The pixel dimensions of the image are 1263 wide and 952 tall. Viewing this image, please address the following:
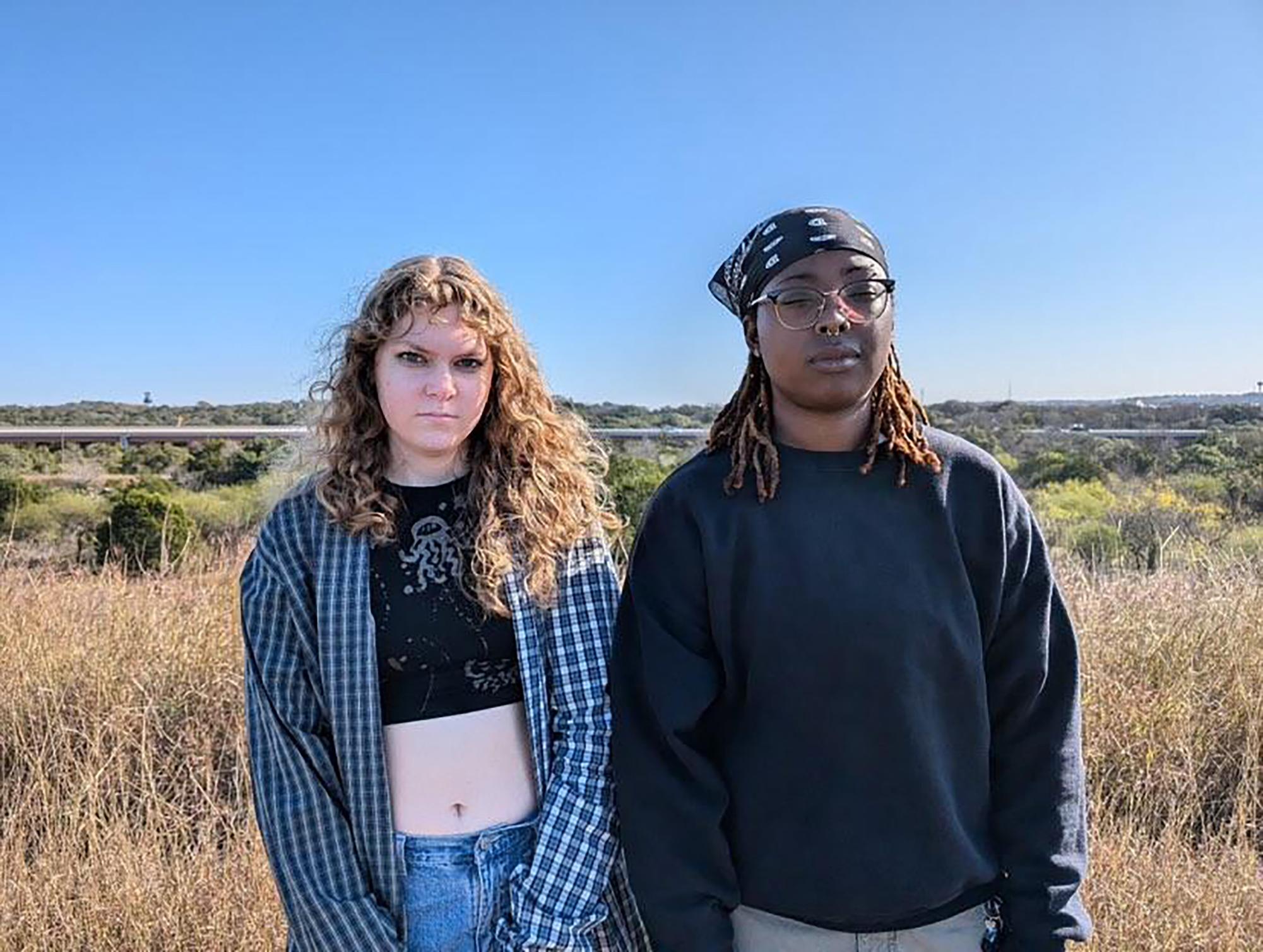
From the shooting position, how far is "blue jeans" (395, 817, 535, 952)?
1.76 m

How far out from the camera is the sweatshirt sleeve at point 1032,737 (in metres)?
1.63

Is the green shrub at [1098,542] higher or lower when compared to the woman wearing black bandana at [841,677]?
lower

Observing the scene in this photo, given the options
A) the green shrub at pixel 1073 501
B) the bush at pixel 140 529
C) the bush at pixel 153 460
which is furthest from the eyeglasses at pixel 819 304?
the bush at pixel 153 460

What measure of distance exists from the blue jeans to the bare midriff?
0.09ft

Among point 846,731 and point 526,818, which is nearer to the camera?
point 846,731

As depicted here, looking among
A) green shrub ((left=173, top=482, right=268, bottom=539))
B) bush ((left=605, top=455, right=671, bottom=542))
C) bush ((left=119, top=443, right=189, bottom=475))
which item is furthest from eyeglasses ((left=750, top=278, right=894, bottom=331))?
bush ((left=119, top=443, right=189, bottom=475))

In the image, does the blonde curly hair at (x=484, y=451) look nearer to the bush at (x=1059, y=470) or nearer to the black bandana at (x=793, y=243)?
the black bandana at (x=793, y=243)

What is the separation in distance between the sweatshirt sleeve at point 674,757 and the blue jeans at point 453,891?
275 millimetres

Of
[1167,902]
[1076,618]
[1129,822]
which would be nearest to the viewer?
[1167,902]

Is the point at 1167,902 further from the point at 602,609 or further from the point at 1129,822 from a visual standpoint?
the point at 602,609

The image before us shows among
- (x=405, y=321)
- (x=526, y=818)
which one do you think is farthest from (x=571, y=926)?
(x=405, y=321)

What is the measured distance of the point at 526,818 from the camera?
6.06ft

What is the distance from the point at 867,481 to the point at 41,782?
3181 millimetres

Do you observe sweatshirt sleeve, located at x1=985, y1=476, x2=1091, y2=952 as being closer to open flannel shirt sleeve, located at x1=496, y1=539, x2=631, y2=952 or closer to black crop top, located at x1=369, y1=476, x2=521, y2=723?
open flannel shirt sleeve, located at x1=496, y1=539, x2=631, y2=952
